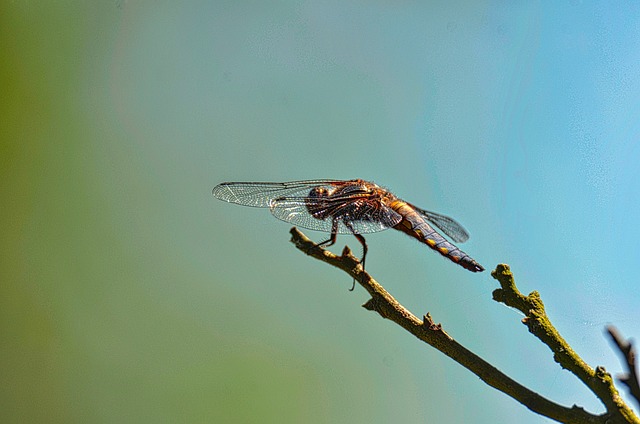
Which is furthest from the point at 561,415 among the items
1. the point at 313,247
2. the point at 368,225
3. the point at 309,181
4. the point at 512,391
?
the point at 309,181

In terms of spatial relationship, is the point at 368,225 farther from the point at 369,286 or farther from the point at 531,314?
the point at 531,314

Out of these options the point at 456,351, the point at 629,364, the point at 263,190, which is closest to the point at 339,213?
the point at 263,190

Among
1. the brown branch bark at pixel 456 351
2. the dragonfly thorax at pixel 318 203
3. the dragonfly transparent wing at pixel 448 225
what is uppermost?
the dragonfly transparent wing at pixel 448 225

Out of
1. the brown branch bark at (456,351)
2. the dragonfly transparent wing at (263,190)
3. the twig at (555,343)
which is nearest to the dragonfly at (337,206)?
the dragonfly transparent wing at (263,190)

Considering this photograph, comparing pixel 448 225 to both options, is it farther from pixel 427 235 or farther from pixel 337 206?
pixel 337 206

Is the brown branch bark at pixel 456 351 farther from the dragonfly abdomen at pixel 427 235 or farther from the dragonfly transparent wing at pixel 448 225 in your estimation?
the dragonfly transparent wing at pixel 448 225
